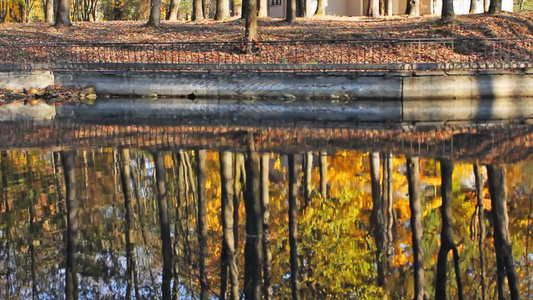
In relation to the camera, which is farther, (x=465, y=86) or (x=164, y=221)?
(x=465, y=86)

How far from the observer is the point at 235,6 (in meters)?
53.7

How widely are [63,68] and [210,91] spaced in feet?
20.4

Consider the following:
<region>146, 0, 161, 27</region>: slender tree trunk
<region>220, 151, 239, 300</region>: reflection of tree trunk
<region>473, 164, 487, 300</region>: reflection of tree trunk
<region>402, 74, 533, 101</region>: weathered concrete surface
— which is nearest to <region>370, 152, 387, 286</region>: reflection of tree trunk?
<region>473, 164, 487, 300</region>: reflection of tree trunk

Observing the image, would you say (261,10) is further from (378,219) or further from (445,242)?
(445,242)

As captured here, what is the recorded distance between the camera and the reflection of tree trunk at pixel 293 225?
9.06 metres

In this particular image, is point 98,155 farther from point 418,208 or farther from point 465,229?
point 465,229

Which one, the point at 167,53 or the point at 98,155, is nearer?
the point at 98,155

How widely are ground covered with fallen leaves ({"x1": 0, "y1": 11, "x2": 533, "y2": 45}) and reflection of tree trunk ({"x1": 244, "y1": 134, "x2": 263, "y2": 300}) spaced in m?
23.4

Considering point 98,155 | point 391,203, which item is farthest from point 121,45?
point 391,203

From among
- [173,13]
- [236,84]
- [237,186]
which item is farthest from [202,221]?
[173,13]

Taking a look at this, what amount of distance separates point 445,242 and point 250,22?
2710cm

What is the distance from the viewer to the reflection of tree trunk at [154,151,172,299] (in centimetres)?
913

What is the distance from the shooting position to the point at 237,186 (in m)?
14.7

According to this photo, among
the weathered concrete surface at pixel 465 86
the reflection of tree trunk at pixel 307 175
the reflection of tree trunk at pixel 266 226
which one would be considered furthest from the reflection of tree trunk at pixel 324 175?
the weathered concrete surface at pixel 465 86
